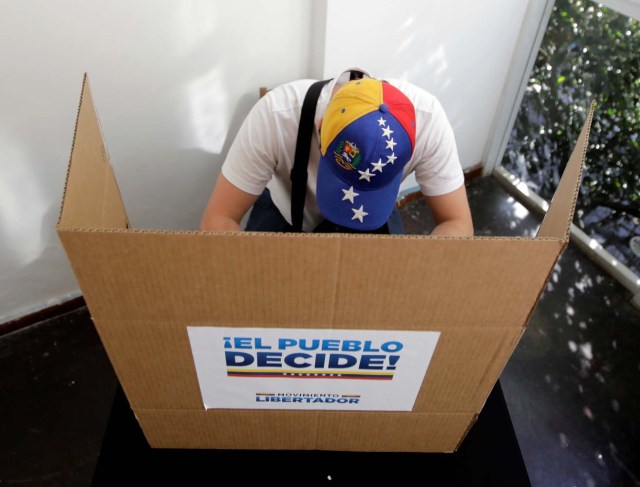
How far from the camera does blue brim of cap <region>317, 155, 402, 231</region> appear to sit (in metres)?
0.96

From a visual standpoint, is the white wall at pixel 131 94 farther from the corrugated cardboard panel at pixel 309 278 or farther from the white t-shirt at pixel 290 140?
the corrugated cardboard panel at pixel 309 278

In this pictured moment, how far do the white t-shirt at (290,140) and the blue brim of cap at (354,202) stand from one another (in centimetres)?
18

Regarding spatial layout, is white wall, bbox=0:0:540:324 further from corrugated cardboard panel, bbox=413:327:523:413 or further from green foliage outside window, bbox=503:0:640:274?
corrugated cardboard panel, bbox=413:327:523:413

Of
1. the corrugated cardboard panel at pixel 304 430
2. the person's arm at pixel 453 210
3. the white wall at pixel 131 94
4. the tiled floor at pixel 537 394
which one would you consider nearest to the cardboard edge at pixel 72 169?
the corrugated cardboard panel at pixel 304 430

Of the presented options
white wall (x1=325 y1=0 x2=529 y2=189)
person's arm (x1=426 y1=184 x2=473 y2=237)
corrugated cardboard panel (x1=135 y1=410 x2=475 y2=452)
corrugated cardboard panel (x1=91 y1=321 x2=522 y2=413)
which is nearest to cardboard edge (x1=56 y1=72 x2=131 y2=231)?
corrugated cardboard panel (x1=91 y1=321 x2=522 y2=413)

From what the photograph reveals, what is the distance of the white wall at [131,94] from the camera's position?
1157mm

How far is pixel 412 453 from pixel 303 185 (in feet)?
1.88

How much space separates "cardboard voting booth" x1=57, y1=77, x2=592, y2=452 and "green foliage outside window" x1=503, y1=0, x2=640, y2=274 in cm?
145

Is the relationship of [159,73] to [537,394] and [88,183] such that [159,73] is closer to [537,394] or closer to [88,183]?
[88,183]

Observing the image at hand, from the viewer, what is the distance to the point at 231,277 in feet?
1.89

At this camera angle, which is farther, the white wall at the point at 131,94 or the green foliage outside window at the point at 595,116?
the green foliage outside window at the point at 595,116

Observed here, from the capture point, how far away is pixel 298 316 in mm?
621

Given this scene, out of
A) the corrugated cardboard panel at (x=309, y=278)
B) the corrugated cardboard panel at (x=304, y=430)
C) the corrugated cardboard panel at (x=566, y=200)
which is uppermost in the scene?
the corrugated cardboard panel at (x=566, y=200)

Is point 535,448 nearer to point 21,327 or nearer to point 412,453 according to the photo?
point 412,453
